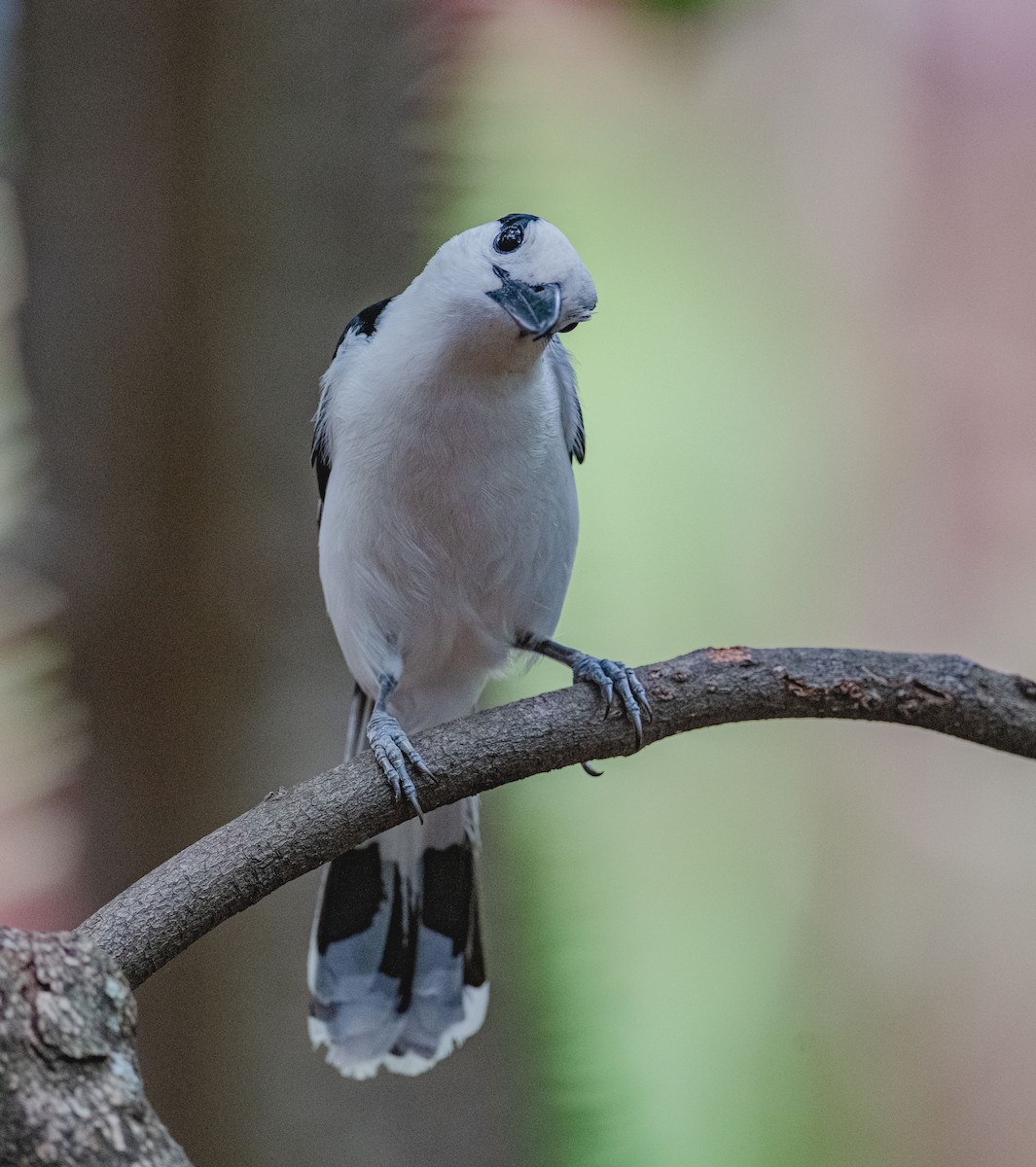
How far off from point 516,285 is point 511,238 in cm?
9

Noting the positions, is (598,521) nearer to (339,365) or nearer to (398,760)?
(339,365)

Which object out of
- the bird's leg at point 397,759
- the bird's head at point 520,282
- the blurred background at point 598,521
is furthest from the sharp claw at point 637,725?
the blurred background at point 598,521

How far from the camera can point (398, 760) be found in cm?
148

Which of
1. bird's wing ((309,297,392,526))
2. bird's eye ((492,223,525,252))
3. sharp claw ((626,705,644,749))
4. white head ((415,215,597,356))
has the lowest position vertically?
sharp claw ((626,705,644,749))

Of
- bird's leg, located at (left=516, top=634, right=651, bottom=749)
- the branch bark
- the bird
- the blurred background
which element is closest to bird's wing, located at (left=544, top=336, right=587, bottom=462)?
the bird

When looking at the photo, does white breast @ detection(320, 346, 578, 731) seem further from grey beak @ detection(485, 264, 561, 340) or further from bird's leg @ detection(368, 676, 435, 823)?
bird's leg @ detection(368, 676, 435, 823)

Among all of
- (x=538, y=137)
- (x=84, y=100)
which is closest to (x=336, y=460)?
(x=538, y=137)

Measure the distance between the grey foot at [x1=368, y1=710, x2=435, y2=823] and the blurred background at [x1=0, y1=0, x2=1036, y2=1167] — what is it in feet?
3.50

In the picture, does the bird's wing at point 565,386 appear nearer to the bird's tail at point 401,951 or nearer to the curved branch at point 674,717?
the curved branch at point 674,717

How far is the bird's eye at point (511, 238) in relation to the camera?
1.55m

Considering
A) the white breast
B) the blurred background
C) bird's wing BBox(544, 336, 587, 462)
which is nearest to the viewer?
the white breast

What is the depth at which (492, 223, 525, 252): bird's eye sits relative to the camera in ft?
5.10

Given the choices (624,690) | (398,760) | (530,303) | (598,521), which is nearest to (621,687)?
(624,690)

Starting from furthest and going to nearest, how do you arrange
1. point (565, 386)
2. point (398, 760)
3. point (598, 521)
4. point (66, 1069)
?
point (598, 521)
point (565, 386)
point (398, 760)
point (66, 1069)
